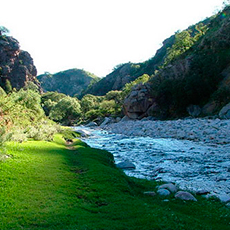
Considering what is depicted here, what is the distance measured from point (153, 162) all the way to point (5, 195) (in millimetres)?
10361

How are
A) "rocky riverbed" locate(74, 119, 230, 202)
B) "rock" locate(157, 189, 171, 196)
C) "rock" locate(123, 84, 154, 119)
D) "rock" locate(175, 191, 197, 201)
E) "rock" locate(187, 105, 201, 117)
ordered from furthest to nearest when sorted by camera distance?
"rock" locate(123, 84, 154, 119), "rock" locate(187, 105, 201, 117), "rocky riverbed" locate(74, 119, 230, 202), "rock" locate(157, 189, 171, 196), "rock" locate(175, 191, 197, 201)

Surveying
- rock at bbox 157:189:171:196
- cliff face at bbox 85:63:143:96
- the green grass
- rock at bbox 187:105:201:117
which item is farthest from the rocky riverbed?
cliff face at bbox 85:63:143:96

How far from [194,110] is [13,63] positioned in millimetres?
88842

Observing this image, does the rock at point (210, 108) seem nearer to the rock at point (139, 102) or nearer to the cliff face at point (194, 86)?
the cliff face at point (194, 86)

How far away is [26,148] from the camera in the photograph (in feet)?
33.7

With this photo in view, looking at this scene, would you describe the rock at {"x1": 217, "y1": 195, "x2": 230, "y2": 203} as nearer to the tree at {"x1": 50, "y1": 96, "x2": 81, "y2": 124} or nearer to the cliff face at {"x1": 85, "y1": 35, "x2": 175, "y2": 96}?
the tree at {"x1": 50, "y1": 96, "x2": 81, "y2": 124}

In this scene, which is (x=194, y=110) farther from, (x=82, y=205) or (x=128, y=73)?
(x=128, y=73)

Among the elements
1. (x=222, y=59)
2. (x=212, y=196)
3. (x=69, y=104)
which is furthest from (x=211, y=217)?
(x=69, y=104)

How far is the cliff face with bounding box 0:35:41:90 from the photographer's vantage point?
96.9m

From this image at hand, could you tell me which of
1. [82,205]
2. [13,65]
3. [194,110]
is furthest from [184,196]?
[13,65]

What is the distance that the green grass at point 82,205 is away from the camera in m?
4.45

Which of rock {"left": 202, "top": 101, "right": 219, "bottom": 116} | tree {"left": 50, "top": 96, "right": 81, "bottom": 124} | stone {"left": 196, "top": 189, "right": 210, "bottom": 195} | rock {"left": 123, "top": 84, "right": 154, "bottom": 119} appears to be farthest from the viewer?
tree {"left": 50, "top": 96, "right": 81, "bottom": 124}

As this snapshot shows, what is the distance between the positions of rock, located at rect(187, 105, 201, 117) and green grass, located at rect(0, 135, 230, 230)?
1170 inches

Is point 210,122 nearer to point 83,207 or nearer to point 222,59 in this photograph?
point 222,59
